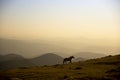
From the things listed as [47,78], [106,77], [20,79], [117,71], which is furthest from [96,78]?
[20,79]

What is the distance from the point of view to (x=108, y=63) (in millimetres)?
55688

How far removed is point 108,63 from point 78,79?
17.0m

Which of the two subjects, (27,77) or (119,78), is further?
(27,77)

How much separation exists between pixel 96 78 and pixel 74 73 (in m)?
7.11

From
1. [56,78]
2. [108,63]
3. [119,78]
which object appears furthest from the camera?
[108,63]

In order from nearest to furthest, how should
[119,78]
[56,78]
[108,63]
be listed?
1. [119,78]
2. [56,78]
3. [108,63]

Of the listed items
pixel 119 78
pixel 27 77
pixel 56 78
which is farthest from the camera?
pixel 27 77

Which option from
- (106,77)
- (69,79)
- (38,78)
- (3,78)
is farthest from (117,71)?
(3,78)

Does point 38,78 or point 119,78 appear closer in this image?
point 119,78

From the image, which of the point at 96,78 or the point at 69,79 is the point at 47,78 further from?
the point at 96,78

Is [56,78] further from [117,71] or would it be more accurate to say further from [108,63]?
[108,63]

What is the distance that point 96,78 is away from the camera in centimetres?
3966

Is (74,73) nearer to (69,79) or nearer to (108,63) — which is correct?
(69,79)

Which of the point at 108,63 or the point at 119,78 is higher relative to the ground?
the point at 108,63
